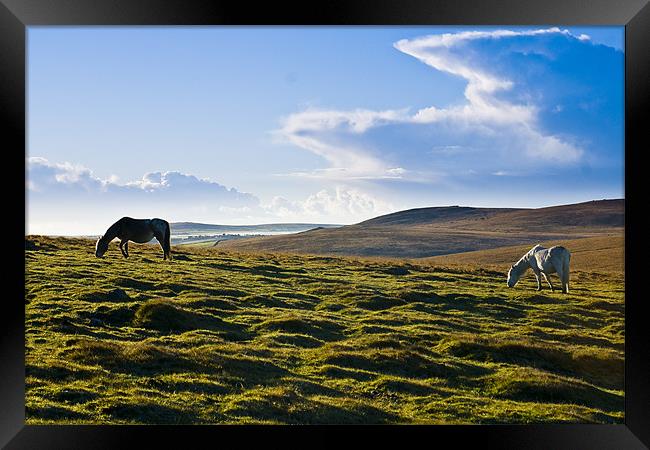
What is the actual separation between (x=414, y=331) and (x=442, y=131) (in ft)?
448

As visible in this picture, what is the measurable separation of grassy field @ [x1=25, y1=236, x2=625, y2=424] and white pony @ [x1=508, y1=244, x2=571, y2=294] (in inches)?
39.4

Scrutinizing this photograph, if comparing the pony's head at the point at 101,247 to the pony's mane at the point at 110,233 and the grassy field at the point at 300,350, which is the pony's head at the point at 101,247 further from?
the grassy field at the point at 300,350

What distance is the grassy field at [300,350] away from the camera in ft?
29.5

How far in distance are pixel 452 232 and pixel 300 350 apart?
10241 cm

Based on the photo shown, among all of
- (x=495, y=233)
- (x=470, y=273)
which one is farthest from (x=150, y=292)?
(x=495, y=233)

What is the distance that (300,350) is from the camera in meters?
13.0

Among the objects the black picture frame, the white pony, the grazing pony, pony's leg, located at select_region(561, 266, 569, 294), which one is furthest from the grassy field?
the grazing pony

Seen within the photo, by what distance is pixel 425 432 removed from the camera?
622 cm

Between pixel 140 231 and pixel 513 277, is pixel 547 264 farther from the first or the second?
pixel 140 231

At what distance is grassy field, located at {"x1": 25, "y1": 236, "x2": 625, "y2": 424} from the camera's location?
900 cm

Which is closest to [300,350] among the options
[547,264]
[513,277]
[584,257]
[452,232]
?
[513,277]

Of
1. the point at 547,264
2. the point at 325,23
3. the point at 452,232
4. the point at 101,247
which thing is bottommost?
the point at 547,264
